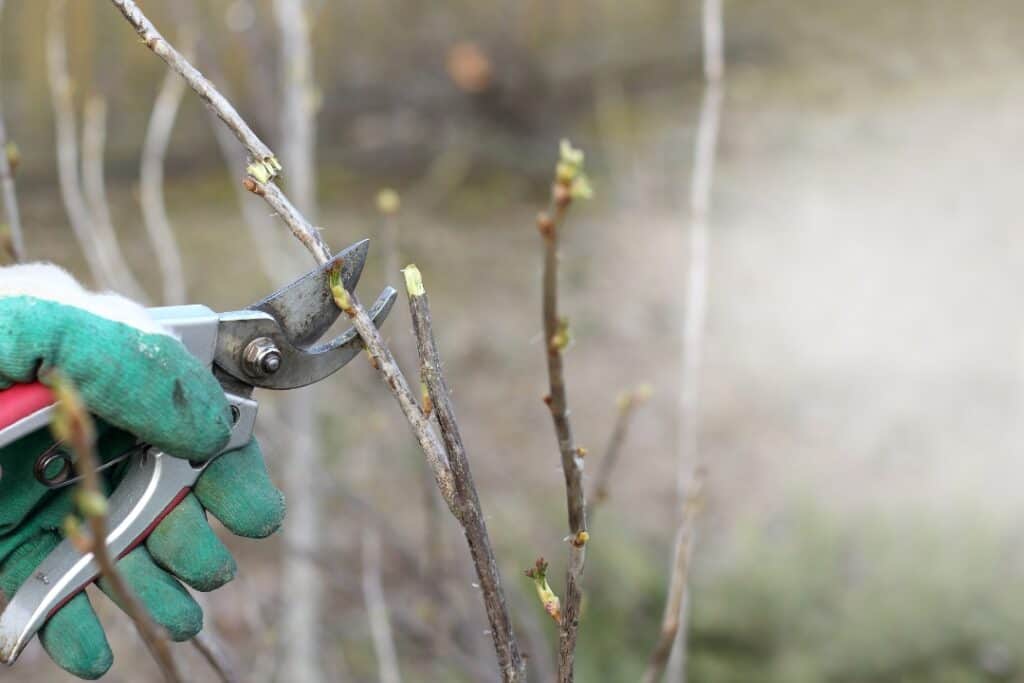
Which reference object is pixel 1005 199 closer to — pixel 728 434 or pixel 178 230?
pixel 728 434

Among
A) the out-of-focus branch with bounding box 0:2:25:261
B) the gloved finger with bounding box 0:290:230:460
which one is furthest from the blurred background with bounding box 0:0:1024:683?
the gloved finger with bounding box 0:290:230:460

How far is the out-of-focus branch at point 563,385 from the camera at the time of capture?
0.62m

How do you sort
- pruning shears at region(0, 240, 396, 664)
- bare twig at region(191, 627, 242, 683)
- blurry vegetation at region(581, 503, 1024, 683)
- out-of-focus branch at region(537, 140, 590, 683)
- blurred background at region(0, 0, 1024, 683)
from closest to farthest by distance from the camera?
out-of-focus branch at region(537, 140, 590, 683)
pruning shears at region(0, 240, 396, 664)
bare twig at region(191, 627, 242, 683)
blurry vegetation at region(581, 503, 1024, 683)
blurred background at region(0, 0, 1024, 683)

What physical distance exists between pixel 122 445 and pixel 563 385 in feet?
1.65

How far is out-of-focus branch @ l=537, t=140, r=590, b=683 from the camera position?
2.04 feet

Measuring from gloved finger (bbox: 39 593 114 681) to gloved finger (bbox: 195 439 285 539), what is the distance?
145 millimetres

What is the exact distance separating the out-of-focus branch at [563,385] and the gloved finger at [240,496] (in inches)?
12.1

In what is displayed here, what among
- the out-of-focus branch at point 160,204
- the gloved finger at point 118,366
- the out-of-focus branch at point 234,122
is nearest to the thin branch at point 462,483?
the out-of-focus branch at point 234,122

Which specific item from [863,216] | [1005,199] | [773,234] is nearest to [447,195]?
[773,234]

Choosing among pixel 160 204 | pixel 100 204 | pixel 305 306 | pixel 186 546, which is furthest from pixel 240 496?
pixel 100 204

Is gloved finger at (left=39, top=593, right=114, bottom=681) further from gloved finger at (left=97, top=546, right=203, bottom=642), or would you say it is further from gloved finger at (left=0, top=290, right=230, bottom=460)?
gloved finger at (left=0, top=290, right=230, bottom=460)

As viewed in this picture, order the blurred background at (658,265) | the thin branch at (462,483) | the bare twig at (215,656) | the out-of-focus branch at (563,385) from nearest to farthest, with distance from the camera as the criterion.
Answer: the out-of-focus branch at (563,385) < the thin branch at (462,483) < the bare twig at (215,656) < the blurred background at (658,265)

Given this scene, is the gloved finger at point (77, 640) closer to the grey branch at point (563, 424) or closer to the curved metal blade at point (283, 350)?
the curved metal blade at point (283, 350)

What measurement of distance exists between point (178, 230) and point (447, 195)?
0.75 metres
